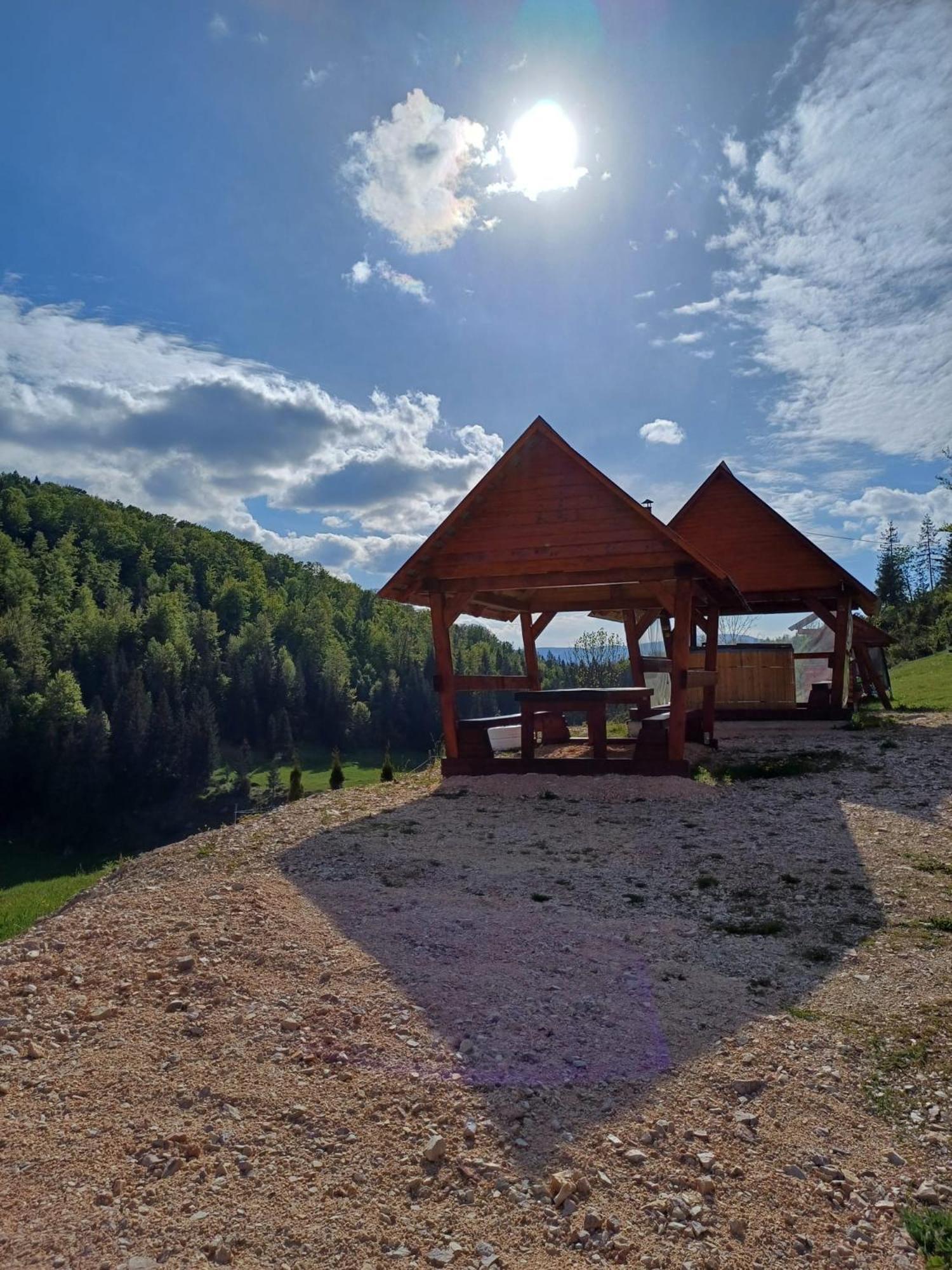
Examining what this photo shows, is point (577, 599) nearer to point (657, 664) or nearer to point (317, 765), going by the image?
point (657, 664)

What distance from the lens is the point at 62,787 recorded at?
2805 inches

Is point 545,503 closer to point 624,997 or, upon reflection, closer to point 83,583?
point 624,997

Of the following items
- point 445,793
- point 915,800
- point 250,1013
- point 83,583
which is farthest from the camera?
point 83,583

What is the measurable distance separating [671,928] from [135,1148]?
3548 mm

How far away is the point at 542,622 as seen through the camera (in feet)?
49.0

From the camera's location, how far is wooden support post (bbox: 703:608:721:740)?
13.1 metres

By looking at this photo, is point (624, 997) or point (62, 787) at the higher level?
point (624, 997)

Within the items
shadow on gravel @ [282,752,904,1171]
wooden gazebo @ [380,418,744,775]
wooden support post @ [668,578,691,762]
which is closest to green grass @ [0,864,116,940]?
shadow on gravel @ [282,752,904,1171]

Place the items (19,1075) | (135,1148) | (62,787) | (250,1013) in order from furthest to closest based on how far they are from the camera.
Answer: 1. (62,787)
2. (250,1013)
3. (19,1075)
4. (135,1148)

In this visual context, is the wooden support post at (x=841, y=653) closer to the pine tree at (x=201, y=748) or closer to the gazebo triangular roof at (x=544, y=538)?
the gazebo triangular roof at (x=544, y=538)

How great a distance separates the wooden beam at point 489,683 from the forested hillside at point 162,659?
6943 cm

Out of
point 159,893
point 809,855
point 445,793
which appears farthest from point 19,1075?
point 445,793

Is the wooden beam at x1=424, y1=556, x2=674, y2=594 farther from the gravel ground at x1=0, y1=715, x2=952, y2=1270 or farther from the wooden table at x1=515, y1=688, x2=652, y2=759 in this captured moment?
the gravel ground at x1=0, y1=715, x2=952, y2=1270

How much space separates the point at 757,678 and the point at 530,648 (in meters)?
5.84
